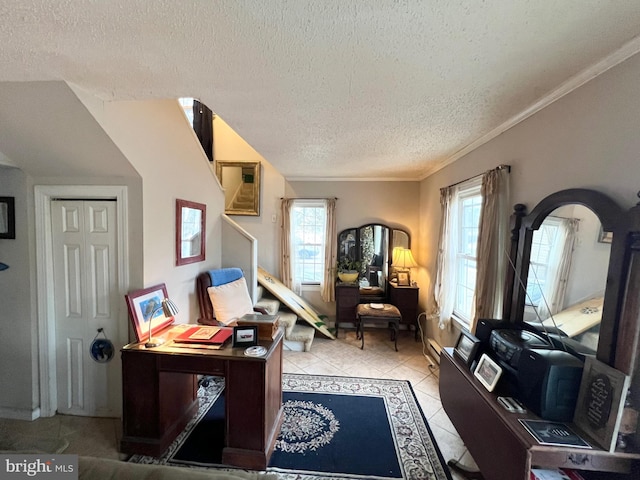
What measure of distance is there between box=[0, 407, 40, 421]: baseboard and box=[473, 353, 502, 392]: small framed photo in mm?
3297

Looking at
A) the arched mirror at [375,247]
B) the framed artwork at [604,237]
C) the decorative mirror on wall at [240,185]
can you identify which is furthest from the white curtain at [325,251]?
the framed artwork at [604,237]

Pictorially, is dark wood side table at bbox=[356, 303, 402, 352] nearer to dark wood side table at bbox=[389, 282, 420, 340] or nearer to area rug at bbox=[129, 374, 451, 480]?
dark wood side table at bbox=[389, 282, 420, 340]

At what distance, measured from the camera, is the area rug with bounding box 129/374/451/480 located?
1.76 metres

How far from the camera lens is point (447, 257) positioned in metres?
3.02

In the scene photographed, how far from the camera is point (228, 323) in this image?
276 cm

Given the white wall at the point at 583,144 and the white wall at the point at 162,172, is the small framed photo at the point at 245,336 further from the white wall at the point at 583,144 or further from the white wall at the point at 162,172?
the white wall at the point at 583,144

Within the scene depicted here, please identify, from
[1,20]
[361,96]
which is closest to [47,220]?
[1,20]

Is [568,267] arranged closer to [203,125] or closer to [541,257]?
[541,257]

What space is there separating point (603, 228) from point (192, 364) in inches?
94.3

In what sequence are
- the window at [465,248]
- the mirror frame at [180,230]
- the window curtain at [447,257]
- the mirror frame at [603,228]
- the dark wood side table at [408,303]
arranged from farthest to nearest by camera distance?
the dark wood side table at [408,303] → the window curtain at [447,257] → the window at [465,248] → the mirror frame at [180,230] → the mirror frame at [603,228]

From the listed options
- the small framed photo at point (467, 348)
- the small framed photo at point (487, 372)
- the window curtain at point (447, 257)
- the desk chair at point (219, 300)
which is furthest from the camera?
the window curtain at point (447, 257)

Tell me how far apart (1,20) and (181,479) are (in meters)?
1.81

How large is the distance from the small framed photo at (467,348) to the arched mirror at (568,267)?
37cm

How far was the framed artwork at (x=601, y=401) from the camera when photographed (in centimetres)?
104
